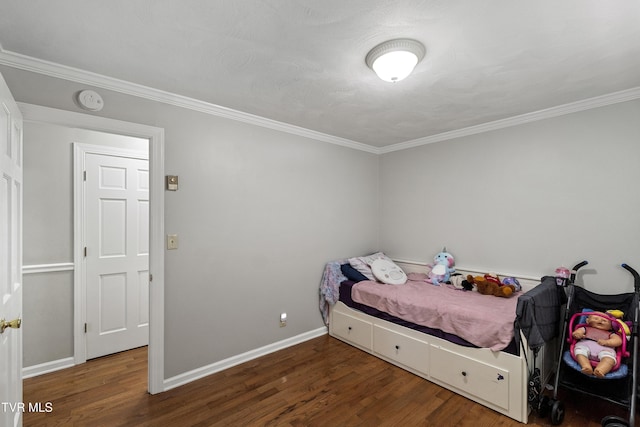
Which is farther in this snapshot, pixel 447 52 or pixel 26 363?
pixel 26 363

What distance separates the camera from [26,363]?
2.58 meters

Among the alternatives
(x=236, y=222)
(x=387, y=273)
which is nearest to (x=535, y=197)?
(x=387, y=273)

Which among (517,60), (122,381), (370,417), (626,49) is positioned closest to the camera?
(626,49)

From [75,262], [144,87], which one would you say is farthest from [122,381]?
[144,87]

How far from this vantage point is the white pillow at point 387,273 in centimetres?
326

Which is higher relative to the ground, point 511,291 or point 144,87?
point 144,87

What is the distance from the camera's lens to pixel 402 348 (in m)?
2.75

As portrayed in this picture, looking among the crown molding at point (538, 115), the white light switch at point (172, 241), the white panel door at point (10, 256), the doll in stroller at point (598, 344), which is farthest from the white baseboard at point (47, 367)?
the crown molding at point (538, 115)

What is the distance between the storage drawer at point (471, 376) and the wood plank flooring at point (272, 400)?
0.09 meters

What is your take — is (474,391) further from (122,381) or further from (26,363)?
(26,363)

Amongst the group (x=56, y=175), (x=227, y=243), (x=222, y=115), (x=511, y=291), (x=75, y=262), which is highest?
(x=222, y=115)

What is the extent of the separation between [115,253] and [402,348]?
2.99 meters

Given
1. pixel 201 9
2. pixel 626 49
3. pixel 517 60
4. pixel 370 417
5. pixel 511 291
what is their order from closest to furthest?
pixel 201 9 → pixel 626 49 → pixel 517 60 → pixel 370 417 → pixel 511 291

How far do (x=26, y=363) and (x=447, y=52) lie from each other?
13.3 feet
